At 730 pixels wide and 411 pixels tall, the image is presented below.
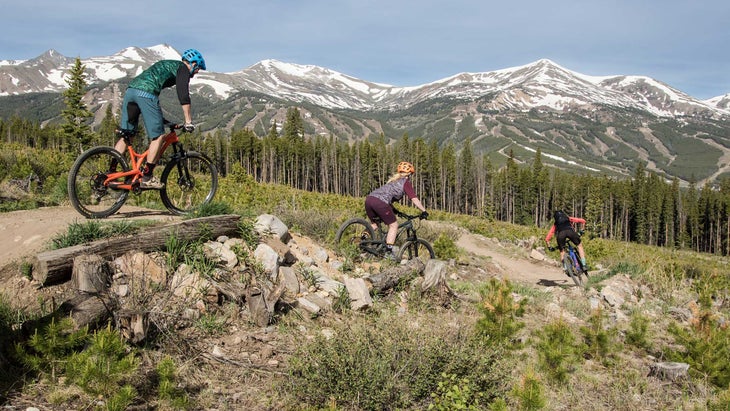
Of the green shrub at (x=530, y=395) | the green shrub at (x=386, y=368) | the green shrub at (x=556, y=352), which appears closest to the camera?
the green shrub at (x=530, y=395)

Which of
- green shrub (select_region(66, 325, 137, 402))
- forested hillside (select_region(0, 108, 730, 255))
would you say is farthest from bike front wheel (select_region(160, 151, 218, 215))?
forested hillside (select_region(0, 108, 730, 255))

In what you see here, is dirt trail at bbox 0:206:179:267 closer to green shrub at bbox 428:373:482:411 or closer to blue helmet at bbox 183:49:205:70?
blue helmet at bbox 183:49:205:70

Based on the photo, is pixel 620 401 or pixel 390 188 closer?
pixel 620 401

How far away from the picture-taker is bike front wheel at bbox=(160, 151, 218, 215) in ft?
23.0

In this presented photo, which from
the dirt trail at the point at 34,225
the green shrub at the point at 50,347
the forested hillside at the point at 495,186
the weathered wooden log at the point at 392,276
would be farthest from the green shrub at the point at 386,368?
the forested hillside at the point at 495,186

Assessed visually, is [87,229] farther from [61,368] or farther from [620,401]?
[620,401]

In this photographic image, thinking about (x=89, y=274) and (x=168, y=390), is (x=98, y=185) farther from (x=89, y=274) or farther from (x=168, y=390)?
(x=168, y=390)

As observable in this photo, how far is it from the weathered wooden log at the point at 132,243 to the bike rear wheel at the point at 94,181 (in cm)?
109

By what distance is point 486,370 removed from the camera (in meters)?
4.31

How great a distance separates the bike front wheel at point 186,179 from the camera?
275 inches

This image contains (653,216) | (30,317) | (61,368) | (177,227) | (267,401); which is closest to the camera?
(61,368)

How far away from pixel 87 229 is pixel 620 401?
5.99 metres

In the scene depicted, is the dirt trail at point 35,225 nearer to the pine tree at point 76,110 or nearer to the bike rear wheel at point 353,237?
the bike rear wheel at point 353,237

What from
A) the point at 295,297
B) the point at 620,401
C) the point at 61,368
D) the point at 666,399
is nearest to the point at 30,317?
the point at 61,368
